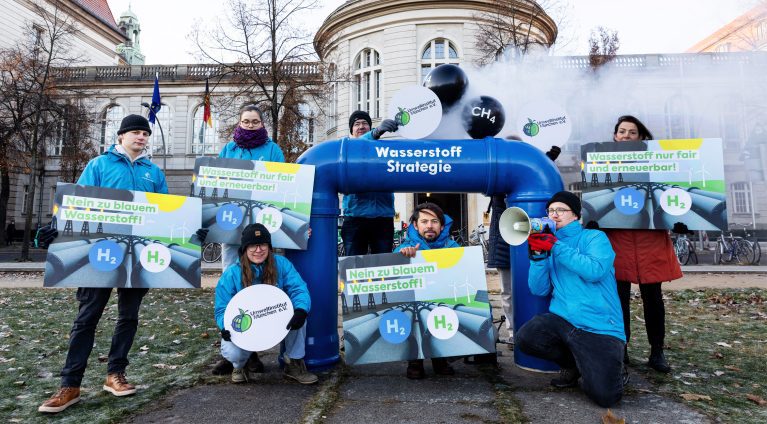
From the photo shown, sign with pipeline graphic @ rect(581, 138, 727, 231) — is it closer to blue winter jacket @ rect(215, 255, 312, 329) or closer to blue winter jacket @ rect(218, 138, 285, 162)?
blue winter jacket @ rect(215, 255, 312, 329)

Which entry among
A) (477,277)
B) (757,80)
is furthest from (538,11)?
(477,277)

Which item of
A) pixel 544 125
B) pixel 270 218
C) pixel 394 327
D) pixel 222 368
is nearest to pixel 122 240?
pixel 270 218

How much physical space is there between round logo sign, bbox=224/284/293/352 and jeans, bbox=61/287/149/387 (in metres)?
0.79

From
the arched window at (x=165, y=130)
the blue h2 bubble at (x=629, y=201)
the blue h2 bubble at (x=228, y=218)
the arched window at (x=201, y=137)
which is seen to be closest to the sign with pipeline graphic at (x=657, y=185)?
the blue h2 bubble at (x=629, y=201)

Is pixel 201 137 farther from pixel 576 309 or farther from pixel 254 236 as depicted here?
pixel 576 309

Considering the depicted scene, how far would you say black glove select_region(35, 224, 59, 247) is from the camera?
3076 mm

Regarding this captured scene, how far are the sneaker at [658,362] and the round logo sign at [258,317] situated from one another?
3.22 m

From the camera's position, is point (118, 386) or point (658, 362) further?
point (658, 362)

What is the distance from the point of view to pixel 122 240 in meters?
3.43

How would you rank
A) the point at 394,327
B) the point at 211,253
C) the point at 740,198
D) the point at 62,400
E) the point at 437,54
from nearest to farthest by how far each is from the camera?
the point at 62,400, the point at 394,327, the point at 211,253, the point at 437,54, the point at 740,198

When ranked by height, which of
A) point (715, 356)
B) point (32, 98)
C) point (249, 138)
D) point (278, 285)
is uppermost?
point (32, 98)

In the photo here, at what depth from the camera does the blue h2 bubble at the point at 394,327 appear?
3570 millimetres

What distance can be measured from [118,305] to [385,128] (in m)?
2.61

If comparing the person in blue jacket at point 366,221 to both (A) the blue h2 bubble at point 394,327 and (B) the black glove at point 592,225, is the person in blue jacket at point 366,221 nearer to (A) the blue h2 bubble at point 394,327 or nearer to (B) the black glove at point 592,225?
(A) the blue h2 bubble at point 394,327
